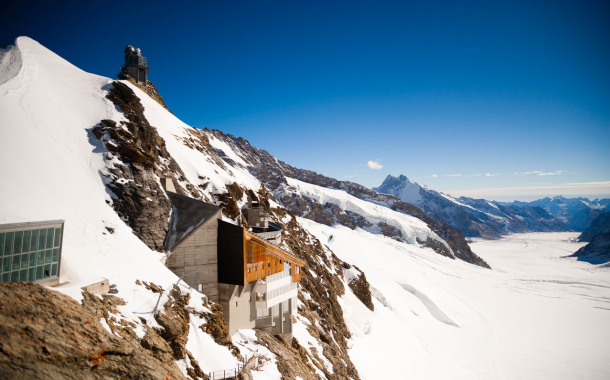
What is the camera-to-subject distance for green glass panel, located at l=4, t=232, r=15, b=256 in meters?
12.5

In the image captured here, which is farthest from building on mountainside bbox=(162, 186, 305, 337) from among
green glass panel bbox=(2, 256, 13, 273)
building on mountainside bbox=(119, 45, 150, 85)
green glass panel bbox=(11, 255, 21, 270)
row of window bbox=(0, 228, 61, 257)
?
building on mountainside bbox=(119, 45, 150, 85)

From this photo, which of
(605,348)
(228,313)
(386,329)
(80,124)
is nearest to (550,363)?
(605,348)

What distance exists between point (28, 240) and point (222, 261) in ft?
40.2

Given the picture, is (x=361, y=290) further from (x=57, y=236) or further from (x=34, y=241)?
(x=34, y=241)

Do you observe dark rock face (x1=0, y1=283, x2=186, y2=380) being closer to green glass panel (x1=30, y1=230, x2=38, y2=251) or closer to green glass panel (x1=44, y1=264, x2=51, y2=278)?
green glass panel (x1=44, y1=264, x2=51, y2=278)

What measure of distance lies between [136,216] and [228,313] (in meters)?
9.81

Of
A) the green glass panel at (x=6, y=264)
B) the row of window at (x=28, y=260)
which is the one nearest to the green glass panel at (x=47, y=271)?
the row of window at (x=28, y=260)

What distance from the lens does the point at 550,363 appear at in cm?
4734

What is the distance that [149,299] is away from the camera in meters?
16.3

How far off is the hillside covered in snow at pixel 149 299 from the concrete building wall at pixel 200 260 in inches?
50.2

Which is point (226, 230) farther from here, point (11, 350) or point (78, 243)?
point (11, 350)

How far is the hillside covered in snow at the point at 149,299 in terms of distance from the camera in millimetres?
11180

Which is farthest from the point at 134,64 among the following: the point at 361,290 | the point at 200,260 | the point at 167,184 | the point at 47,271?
the point at 361,290

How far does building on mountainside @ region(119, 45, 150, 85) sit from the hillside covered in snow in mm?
6877
